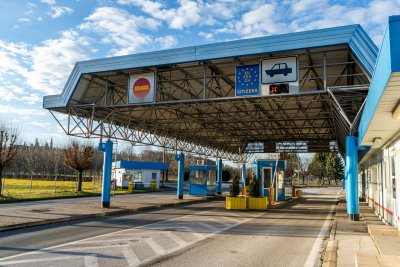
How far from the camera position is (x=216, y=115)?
26469mm

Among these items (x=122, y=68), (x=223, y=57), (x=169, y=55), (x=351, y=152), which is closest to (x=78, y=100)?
(x=122, y=68)

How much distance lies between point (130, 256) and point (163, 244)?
171 centimetres

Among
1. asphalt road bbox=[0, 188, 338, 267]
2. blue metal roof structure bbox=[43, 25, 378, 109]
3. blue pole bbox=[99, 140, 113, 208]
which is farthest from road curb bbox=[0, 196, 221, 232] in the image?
blue metal roof structure bbox=[43, 25, 378, 109]

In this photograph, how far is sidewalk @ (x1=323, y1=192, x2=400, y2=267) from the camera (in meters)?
7.09

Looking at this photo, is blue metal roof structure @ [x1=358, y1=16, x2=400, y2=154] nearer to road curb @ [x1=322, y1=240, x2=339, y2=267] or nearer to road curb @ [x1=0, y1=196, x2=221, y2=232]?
road curb @ [x1=322, y1=240, x2=339, y2=267]

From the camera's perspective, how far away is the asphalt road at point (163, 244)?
7.96 metres

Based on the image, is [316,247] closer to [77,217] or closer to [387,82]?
[387,82]

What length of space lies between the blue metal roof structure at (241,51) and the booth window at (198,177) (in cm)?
1570

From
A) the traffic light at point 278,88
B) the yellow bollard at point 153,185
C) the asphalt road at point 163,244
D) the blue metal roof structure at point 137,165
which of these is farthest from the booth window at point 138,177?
the traffic light at point 278,88

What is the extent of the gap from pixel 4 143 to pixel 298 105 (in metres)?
21.9

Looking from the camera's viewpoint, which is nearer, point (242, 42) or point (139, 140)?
point (242, 42)

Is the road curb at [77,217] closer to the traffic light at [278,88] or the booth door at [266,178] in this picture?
the booth door at [266,178]

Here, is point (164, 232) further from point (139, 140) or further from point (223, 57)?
point (139, 140)

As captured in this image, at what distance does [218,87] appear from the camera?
1798 cm
